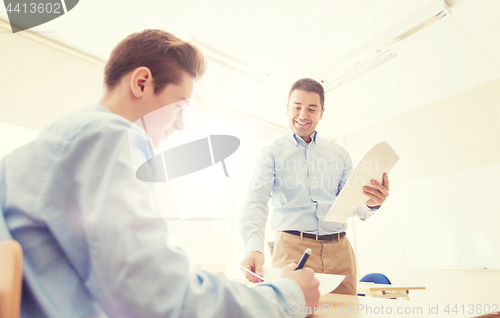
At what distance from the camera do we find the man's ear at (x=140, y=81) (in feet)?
2.09

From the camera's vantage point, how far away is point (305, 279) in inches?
20.3

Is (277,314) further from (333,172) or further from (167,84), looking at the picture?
(333,172)

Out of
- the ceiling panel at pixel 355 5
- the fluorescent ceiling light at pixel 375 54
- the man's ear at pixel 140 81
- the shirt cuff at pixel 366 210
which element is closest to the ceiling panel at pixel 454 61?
the fluorescent ceiling light at pixel 375 54

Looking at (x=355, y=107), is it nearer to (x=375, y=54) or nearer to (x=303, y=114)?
(x=375, y=54)

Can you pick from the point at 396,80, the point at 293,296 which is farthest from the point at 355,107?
the point at 293,296

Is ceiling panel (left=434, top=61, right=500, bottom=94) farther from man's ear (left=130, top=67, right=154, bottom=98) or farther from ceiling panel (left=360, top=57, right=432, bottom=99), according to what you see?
man's ear (left=130, top=67, right=154, bottom=98)

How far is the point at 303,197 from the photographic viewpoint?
1349mm

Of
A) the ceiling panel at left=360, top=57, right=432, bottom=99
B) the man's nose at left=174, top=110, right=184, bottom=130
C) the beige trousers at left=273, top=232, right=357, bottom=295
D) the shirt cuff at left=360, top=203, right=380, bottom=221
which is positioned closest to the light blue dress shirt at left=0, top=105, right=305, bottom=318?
the man's nose at left=174, top=110, right=184, bottom=130

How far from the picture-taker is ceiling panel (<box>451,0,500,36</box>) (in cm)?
264

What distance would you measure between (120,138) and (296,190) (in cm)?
108

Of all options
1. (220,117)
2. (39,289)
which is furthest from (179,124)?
(220,117)

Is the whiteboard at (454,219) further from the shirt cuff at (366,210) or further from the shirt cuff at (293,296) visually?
the shirt cuff at (293,296)

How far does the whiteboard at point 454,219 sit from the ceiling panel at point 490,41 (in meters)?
1.41

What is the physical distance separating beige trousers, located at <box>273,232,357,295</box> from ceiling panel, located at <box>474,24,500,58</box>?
128 inches
